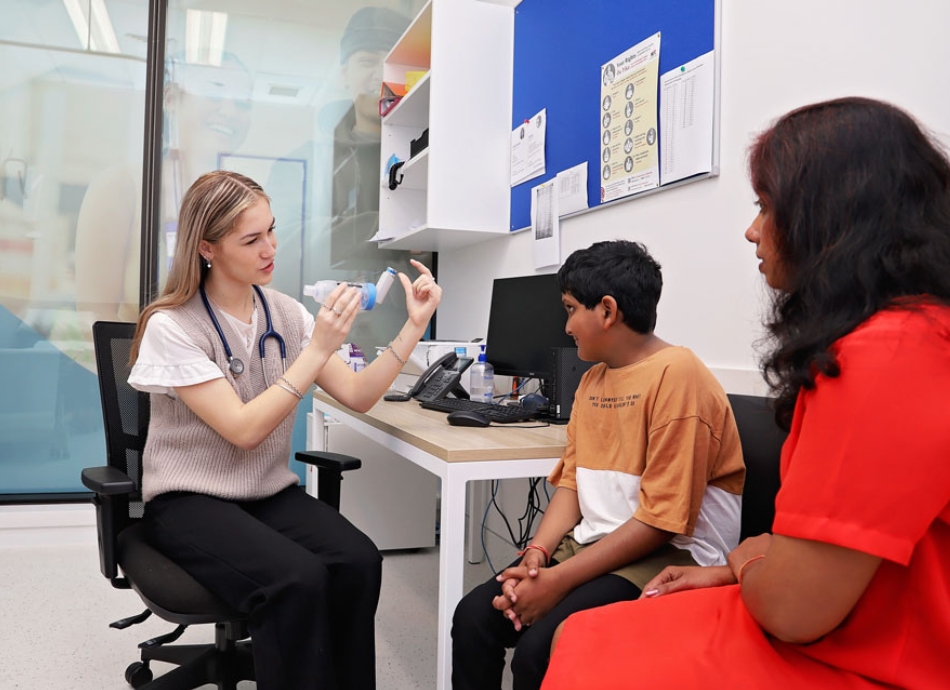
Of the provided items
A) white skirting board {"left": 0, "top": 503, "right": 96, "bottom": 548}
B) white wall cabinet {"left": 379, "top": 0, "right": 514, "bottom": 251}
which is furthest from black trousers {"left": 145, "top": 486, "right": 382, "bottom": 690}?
white skirting board {"left": 0, "top": 503, "right": 96, "bottom": 548}

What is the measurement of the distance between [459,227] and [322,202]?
3.16 ft

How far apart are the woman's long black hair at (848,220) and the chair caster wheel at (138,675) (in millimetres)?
1729

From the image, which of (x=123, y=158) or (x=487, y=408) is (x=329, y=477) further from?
(x=123, y=158)

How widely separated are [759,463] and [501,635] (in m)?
0.54

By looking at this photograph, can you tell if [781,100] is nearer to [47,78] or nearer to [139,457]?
[139,457]

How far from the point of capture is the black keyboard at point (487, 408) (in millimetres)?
1837

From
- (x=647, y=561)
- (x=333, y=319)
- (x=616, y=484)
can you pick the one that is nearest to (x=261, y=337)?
(x=333, y=319)

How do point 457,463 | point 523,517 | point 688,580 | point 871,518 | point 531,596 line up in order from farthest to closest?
point 523,517, point 457,463, point 531,596, point 688,580, point 871,518

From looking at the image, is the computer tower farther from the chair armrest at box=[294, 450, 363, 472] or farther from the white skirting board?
the white skirting board

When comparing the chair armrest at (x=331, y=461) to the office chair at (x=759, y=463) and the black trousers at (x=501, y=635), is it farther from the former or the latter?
the office chair at (x=759, y=463)

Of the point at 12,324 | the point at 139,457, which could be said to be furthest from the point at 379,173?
the point at 139,457

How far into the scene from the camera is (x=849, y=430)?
62 cm

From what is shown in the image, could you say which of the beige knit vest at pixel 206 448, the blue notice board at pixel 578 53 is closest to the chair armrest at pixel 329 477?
the beige knit vest at pixel 206 448

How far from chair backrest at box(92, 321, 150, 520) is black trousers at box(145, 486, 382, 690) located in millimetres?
212
